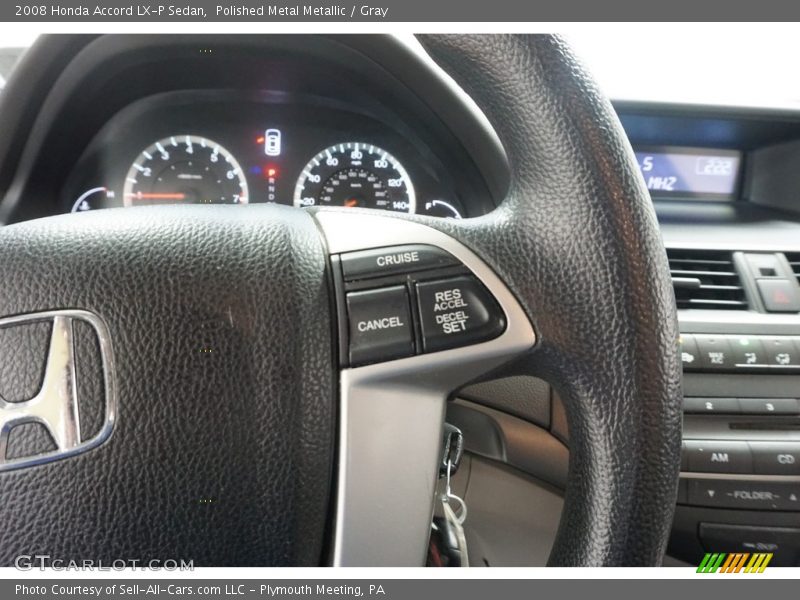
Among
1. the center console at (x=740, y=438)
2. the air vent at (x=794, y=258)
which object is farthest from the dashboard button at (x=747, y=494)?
the air vent at (x=794, y=258)

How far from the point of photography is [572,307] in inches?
23.0

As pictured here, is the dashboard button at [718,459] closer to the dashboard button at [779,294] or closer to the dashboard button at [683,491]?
the dashboard button at [683,491]

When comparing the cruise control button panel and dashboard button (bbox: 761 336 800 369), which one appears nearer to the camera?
the cruise control button panel

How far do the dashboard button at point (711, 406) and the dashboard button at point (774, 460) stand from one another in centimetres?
6

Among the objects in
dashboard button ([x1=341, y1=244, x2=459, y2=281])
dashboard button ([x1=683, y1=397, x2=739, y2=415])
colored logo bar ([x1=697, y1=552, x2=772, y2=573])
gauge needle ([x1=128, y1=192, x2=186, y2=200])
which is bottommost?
colored logo bar ([x1=697, y1=552, x2=772, y2=573])

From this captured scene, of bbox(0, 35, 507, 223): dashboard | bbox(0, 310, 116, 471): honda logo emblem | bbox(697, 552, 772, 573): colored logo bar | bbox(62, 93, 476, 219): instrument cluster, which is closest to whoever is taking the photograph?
bbox(0, 310, 116, 471): honda logo emblem

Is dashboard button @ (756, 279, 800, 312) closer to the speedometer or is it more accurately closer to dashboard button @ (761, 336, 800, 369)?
dashboard button @ (761, 336, 800, 369)

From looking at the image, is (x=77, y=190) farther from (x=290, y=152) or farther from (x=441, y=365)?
(x=441, y=365)

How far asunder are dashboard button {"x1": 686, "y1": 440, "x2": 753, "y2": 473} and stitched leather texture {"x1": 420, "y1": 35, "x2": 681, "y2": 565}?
0.42m

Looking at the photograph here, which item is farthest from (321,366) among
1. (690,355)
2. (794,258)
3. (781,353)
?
(794,258)

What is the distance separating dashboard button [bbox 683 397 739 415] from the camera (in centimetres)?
98

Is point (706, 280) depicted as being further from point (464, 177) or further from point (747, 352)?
point (464, 177)

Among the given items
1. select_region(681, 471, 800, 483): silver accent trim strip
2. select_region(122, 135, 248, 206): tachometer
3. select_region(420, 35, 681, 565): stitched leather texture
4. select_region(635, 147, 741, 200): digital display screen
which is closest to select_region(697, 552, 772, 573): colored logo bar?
select_region(681, 471, 800, 483): silver accent trim strip

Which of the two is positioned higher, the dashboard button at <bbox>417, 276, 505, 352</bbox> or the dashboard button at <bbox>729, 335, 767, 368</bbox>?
the dashboard button at <bbox>417, 276, 505, 352</bbox>
